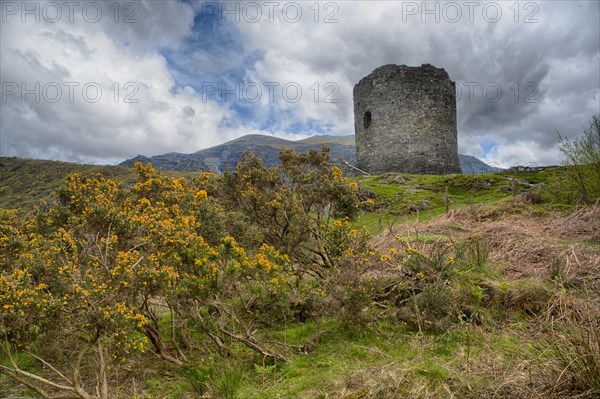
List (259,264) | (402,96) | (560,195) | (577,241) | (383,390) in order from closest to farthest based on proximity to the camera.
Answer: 1. (383,390)
2. (259,264)
3. (577,241)
4. (560,195)
5. (402,96)

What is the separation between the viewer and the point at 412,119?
31656 mm

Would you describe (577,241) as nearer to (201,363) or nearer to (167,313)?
(201,363)

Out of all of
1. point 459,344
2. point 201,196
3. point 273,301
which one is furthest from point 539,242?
point 201,196

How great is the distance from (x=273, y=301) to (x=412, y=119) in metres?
28.1

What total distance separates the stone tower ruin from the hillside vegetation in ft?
73.2

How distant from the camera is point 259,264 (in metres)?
6.34

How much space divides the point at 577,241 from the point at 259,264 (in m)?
7.47

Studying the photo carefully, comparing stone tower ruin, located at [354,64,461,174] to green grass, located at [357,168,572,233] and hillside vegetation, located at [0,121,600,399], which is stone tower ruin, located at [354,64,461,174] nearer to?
green grass, located at [357,168,572,233]

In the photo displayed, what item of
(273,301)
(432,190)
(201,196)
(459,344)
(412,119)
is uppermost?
(412,119)

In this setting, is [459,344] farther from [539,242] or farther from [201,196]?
[201,196]

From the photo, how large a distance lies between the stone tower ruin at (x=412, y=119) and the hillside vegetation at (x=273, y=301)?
22325mm

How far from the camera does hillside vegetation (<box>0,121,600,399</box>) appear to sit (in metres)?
4.41

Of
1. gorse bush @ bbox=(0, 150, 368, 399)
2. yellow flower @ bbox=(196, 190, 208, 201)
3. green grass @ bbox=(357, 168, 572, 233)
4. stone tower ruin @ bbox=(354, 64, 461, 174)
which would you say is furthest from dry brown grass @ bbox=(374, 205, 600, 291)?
stone tower ruin @ bbox=(354, 64, 461, 174)

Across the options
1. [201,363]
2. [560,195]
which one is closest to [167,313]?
[201,363]
